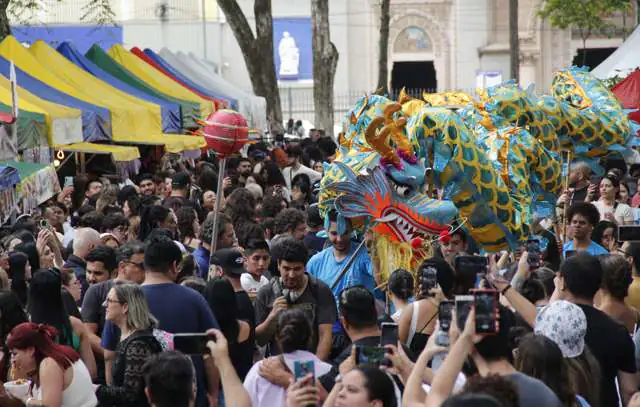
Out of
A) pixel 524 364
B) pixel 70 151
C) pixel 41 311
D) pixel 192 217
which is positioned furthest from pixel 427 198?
pixel 70 151

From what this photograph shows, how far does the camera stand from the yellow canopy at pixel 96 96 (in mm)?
19078

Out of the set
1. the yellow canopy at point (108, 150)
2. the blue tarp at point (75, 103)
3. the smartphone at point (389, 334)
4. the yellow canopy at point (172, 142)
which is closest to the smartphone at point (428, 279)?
the smartphone at point (389, 334)

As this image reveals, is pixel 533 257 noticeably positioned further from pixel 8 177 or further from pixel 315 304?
pixel 8 177

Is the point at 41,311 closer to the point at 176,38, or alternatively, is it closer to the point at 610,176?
the point at 610,176

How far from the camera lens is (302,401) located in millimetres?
6168

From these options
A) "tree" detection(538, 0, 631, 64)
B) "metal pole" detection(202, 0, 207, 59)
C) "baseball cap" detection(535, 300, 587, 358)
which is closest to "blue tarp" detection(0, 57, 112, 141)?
"baseball cap" detection(535, 300, 587, 358)

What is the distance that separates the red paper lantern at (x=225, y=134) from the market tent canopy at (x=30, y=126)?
200 inches

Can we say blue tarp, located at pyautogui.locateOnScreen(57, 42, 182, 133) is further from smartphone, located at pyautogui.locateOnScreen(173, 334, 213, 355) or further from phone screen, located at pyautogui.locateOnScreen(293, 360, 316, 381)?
phone screen, located at pyautogui.locateOnScreen(293, 360, 316, 381)

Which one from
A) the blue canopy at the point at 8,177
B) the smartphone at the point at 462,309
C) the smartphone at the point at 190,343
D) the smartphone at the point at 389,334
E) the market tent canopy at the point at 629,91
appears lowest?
the smartphone at the point at 190,343

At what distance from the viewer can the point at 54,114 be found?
663 inches

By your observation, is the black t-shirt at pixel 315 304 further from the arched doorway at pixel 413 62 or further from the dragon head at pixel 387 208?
the arched doorway at pixel 413 62

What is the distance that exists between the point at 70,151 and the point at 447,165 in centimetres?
933

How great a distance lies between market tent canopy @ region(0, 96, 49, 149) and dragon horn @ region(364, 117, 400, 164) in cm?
579

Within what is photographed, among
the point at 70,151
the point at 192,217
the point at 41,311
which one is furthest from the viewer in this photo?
the point at 70,151
